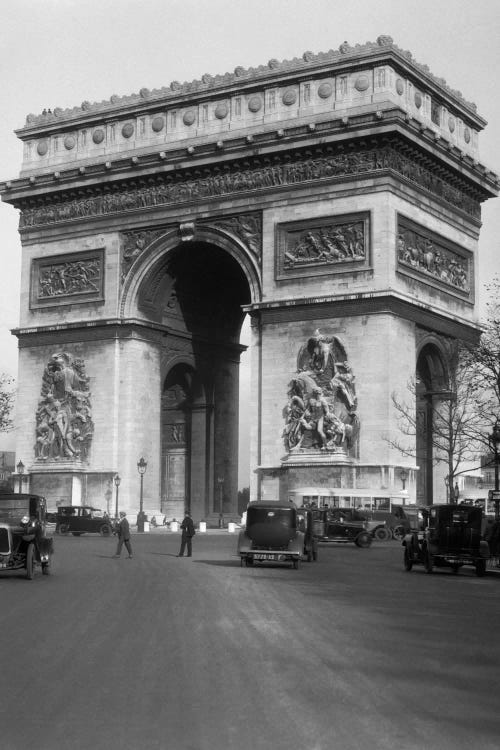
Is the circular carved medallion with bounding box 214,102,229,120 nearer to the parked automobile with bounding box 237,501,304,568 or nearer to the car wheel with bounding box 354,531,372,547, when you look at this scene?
the car wheel with bounding box 354,531,372,547

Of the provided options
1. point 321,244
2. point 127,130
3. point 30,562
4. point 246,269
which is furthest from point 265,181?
point 30,562

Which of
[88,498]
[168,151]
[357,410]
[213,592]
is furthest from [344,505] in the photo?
[213,592]

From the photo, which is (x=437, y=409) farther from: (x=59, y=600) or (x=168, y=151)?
(x=59, y=600)

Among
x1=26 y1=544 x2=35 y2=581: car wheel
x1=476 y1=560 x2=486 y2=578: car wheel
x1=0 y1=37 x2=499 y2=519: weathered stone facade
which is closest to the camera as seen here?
x1=26 y1=544 x2=35 y2=581: car wheel

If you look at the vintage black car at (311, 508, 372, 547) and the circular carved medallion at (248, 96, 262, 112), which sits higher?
the circular carved medallion at (248, 96, 262, 112)

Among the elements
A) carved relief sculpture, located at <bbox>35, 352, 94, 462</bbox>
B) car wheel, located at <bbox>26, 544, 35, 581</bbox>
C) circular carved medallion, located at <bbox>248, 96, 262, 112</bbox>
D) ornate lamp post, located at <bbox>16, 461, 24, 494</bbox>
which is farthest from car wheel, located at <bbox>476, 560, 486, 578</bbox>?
ornate lamp post, located at <bbox>16, 461, 24, 494</bbox>

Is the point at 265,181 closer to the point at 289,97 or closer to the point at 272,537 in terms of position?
the point at 289,97
